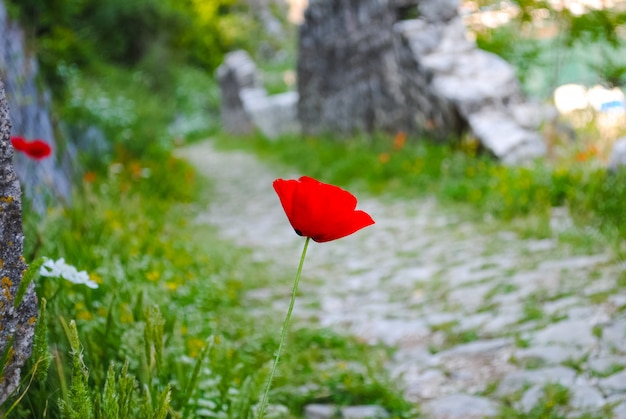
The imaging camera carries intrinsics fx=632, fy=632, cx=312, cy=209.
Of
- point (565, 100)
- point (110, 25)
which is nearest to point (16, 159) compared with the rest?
point (565, 100)

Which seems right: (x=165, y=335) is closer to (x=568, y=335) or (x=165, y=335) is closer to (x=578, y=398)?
(x=578, y=398)

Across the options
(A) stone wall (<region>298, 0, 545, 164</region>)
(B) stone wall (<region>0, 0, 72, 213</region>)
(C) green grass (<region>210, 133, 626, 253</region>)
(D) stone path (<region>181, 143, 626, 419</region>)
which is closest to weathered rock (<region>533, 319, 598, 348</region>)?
(D) stone path (<region>181, 143, 626, 419</region>)

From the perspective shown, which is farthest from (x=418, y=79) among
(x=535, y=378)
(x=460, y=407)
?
(x=460, y=407)

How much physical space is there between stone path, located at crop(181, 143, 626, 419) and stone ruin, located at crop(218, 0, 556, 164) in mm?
1252

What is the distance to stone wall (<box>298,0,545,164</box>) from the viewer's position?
6133 millimetres

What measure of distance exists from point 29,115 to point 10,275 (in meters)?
3.04

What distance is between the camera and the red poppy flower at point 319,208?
1.17 meters

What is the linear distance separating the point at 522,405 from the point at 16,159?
9.65 feet

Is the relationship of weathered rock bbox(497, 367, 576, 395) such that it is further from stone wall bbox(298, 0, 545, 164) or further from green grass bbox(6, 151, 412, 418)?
stone wall bbox(298, 0, 545, 164)

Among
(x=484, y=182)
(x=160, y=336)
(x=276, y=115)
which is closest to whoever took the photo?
(x=160, y=336)

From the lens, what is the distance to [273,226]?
19.1ft

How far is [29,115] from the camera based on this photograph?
4.00m

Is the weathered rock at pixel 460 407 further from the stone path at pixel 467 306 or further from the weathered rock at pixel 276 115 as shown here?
the weathered rock at pixel 276 115

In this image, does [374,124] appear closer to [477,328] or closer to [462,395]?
[477,328]
